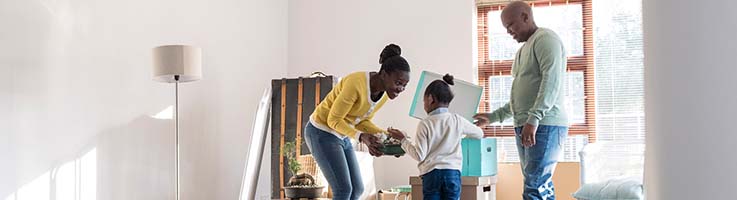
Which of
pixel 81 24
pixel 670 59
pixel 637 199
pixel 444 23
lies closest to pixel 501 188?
pixel 444 23

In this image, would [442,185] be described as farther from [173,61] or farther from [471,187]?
[173,61]

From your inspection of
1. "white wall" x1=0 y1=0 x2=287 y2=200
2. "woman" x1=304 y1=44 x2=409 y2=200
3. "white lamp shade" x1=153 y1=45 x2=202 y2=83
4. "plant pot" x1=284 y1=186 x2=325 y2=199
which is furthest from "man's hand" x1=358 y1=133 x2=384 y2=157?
"white wall" x1=0 y1=0 x2=287 y2=200

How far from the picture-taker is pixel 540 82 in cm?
310

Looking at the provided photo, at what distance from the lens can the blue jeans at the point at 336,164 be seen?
3506 millimetres

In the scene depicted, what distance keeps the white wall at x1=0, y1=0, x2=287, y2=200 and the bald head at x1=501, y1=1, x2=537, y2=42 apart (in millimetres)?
2728

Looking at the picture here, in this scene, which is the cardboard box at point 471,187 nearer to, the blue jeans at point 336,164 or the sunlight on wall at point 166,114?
the blue jeans at point 336,164

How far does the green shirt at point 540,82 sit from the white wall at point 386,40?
121 inches

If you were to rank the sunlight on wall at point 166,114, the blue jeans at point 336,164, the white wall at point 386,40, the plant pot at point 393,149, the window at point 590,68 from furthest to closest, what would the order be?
the white wall at point 386,40 → the window at point 590,68 → the sunlight on wall at point 166,114 → the plant pot at point 393,149 → the blue jeans at point 336,164

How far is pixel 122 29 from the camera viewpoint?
16.2ft

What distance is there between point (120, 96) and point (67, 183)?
2.26ft

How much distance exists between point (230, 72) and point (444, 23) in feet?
5.94

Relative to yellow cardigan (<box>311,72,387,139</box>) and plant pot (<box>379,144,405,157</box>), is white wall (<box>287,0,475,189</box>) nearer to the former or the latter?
plant pot (<box>379,144,405,157</box>)

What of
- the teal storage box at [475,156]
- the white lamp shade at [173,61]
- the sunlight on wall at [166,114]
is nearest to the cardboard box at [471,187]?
the teal storage box at [475,156]

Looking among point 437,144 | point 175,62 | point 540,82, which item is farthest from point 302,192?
point 540,82
